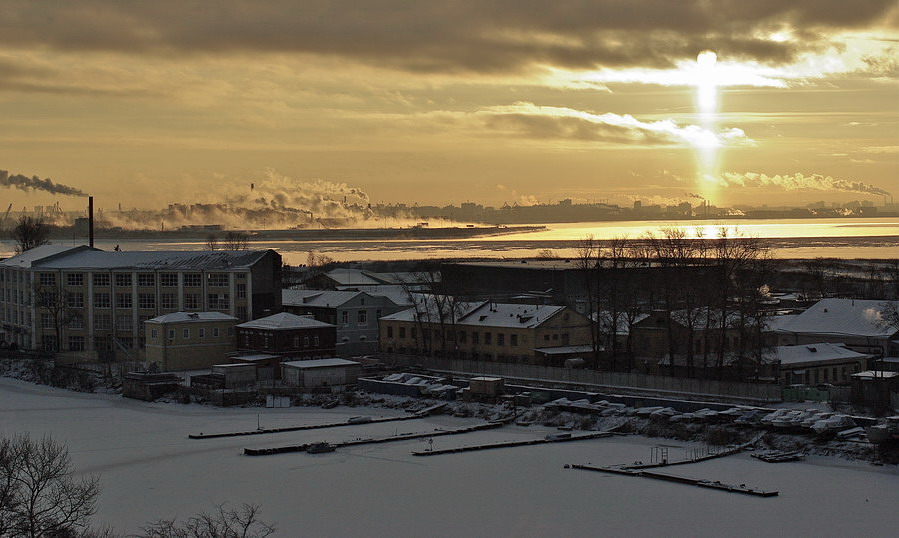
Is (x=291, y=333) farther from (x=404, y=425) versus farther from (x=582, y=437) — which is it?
(x=582, y=437)

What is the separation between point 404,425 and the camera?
33250 millimetres

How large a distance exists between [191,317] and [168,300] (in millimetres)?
5565

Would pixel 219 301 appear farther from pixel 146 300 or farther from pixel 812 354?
pixel 812 354

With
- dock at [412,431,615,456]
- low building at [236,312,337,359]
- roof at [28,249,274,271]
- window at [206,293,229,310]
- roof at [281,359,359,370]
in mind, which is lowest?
dock at [412,431,615,456]

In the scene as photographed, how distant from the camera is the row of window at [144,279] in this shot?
49312 millimetres

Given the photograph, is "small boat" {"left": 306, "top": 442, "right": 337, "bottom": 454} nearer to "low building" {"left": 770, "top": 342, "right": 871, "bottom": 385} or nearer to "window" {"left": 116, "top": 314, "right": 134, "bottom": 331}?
"low building" {"left": 770, "top": 342, "right": 871, "bottom": 385}

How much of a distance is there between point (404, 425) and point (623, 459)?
303 inches

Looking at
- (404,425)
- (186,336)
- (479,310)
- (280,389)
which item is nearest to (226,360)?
(186,336)

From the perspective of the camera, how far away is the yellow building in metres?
44.4

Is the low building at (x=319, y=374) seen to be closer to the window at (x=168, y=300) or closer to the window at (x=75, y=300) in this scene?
the window at (x=168, y=300)

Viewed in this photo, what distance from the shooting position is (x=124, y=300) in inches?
1989

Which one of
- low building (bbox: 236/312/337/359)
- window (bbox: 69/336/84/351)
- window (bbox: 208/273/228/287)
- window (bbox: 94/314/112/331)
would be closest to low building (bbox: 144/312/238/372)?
low building (bbox: 236/312/337/359)

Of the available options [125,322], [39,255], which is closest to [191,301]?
[125,322]

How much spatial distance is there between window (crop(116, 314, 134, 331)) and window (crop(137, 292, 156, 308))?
726mm
